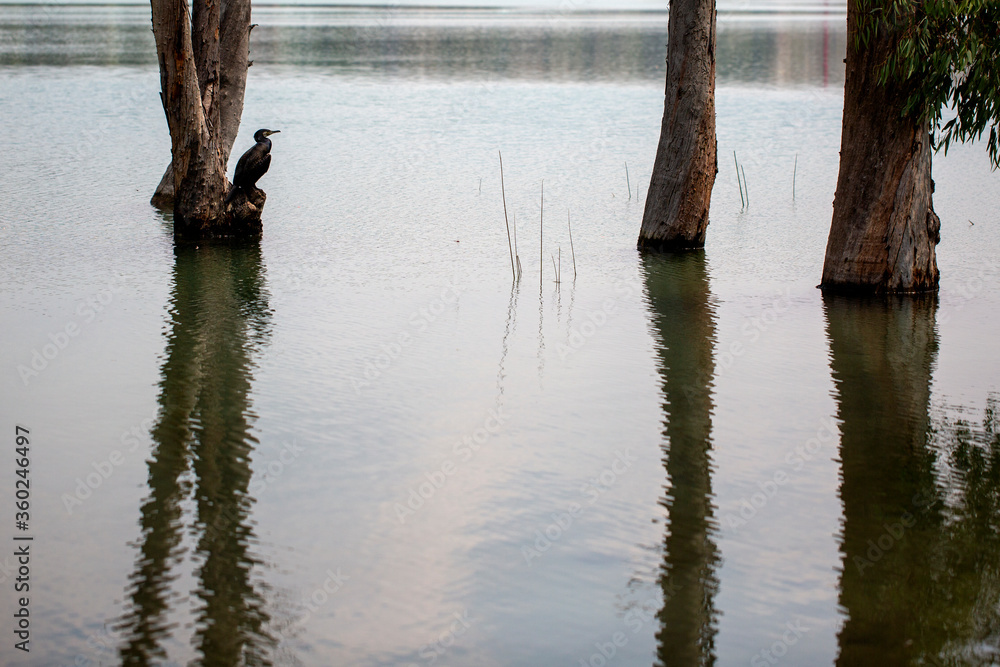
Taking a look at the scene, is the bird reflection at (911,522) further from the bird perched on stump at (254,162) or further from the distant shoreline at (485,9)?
the distant shoreline at (485,9)

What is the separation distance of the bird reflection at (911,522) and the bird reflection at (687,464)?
19.4 inches

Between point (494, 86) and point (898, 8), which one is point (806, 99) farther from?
point (898, 8)

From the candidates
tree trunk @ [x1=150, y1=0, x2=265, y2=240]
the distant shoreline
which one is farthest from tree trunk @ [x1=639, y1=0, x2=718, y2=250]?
the distant shoreline

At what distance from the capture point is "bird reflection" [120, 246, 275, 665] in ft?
11.9

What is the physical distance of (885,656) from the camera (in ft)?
11.6

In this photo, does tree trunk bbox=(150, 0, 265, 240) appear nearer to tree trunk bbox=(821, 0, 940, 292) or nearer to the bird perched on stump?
the bird perched on stump

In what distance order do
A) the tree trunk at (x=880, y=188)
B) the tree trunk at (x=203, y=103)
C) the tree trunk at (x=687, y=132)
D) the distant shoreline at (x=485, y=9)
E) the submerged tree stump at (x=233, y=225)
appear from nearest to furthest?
1. the tree trunk at (x=880, y=188)
2. the tree trunk at (x=687, y=132)
3. the tree trunk at (x=203, y=103)
4. the submerged tree stump at (x=233, y=225)
5. the distant shoreline at (x=485, y=9)

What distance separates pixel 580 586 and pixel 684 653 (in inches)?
21.1

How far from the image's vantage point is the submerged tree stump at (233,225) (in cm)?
1040

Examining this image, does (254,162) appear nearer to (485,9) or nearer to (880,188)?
(880,188)

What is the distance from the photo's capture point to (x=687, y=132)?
9461 mm

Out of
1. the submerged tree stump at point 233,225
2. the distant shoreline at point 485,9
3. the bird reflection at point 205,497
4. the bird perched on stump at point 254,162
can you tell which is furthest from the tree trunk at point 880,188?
the distant shoreline at point 485,9

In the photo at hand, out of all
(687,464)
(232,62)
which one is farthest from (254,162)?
(687,464)

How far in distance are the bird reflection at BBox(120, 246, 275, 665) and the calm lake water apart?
2cm
